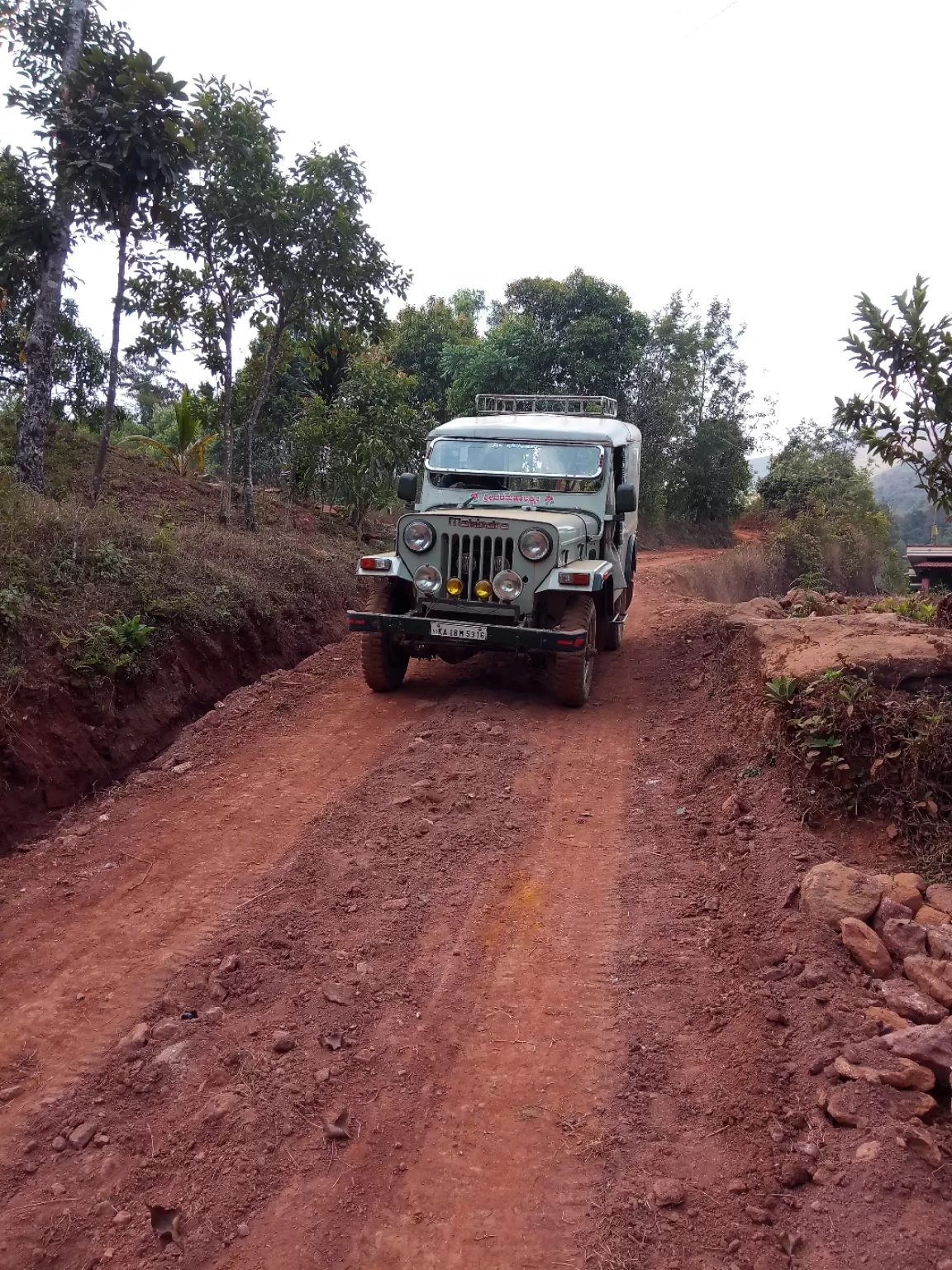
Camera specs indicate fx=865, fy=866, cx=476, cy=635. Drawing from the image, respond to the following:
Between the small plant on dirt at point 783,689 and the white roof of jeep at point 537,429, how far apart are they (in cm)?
376

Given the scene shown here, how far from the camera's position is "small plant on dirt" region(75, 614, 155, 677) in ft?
20.1

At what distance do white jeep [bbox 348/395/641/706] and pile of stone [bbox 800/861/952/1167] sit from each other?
3.29 m

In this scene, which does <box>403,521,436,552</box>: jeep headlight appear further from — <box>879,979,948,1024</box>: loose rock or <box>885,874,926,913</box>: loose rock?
<box>879,979,948,1024</box>: loose rock

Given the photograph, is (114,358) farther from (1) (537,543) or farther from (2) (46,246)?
(1) (537,543)

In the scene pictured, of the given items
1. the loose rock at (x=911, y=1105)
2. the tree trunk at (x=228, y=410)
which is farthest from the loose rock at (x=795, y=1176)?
the tree trunk at (x=228, y=410)

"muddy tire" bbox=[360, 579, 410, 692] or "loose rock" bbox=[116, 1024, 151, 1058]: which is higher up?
"muddy tire" bbox=[360, 579, 410, 692]

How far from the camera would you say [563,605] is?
724cm

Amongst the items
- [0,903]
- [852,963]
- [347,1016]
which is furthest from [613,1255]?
[0,903]

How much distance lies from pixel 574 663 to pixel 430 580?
1376 mm

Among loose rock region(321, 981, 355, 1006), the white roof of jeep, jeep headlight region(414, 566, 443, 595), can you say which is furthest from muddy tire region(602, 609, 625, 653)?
loose rock region(321, 981, 355, 1006)

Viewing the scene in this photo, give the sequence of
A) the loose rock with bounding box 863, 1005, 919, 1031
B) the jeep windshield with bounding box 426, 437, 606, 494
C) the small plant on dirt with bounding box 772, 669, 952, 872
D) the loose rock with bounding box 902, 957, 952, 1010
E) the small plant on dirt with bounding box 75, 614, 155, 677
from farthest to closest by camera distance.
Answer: the jeep windshield with bounding box 426, 437, 606, 494
the small plant on dirt with bounding box 75, 614, 155, 677
the small plant on dirt with bounding box 772, 669, 952, 872
the loose rock with bounding box 902, 957, 952, 1010
the loose rock with bounding box 863, 1005, 919, 1031

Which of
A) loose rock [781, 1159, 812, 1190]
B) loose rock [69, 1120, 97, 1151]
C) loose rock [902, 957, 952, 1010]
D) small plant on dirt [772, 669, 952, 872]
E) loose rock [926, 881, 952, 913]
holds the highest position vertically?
small plant on dirt [772, 669, 952, 872]

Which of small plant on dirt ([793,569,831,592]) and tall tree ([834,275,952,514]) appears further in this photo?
small plant on dirt ([793,569,831,592])

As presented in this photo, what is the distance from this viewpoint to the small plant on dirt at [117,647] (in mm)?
6133
